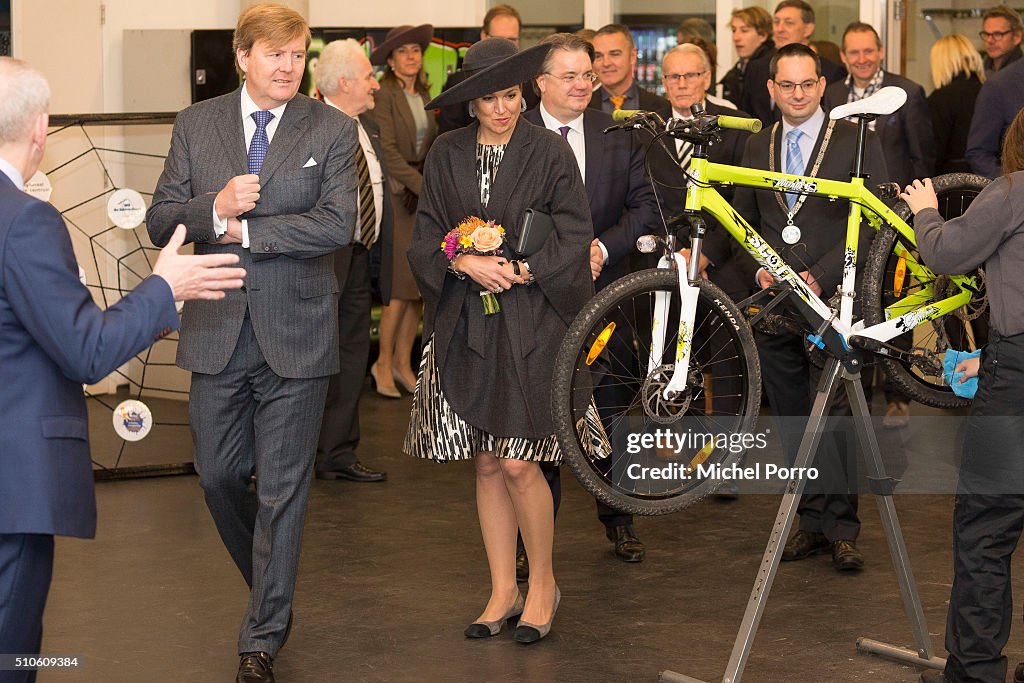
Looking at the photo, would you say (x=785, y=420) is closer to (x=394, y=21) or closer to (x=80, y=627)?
(x=80, y=627)

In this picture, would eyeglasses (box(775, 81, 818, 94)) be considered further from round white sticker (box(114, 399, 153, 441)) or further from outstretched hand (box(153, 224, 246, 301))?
round white sticker (box(114, 399, 153, 441))

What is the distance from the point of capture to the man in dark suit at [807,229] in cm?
477

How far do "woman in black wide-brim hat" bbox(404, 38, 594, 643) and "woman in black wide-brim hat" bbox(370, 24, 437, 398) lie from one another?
3658 millimetres

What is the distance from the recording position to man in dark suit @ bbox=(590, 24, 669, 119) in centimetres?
588

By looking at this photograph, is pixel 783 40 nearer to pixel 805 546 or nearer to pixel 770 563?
pixel 805 546

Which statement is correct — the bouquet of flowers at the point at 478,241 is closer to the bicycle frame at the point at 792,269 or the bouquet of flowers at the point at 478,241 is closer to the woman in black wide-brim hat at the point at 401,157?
the bicycle frame at the point at 792,269

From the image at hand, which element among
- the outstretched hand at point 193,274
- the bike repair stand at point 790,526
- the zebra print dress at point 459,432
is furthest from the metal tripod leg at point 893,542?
the outstretched hand at point 193,274

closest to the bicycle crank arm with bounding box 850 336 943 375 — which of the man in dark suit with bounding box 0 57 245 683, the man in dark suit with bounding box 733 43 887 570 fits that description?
the man in dark suit with bounding box 733 43 887 570

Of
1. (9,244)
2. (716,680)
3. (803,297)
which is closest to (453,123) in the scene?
(803,297)

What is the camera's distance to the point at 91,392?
328 inches

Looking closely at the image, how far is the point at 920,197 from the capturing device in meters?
3.77

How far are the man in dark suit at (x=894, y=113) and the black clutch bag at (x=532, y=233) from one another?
2.96m

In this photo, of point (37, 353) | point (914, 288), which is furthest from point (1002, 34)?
point (37, 353)

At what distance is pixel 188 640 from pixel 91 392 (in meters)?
4.42
